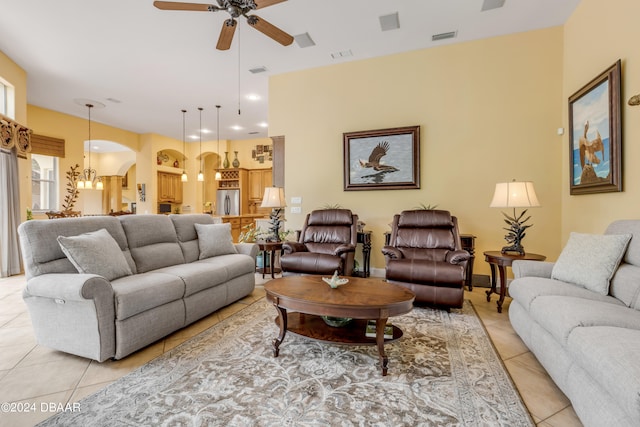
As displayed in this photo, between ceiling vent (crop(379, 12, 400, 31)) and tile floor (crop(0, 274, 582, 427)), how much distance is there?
11.6 ft

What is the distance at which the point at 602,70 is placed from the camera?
3.00 meters

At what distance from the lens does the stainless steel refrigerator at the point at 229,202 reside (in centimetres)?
895

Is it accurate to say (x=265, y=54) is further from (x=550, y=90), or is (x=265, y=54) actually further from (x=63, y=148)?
(x=63, y=148)

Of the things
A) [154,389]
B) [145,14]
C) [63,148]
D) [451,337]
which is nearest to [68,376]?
[154,389]

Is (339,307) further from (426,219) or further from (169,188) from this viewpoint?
(169,188)

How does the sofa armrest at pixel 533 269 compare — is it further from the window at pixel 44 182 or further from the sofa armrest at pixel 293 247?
the window at pixel 44 182

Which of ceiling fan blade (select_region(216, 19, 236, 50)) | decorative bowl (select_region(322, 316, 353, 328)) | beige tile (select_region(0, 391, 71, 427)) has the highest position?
ceiling fan blade (select_region(216, 19, 236, 50))

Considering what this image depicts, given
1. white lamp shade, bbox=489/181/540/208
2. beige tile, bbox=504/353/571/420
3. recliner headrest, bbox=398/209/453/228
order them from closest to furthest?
beige tile, bbox=504/353/571/420 → white lamp shade, bbox=489/181/540/208 → recliner headrest, bbox=398/209/453/228

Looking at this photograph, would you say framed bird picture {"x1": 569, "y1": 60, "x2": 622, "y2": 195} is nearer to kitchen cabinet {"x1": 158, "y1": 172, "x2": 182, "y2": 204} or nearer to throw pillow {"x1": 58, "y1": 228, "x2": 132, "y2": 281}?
throw pillow {"x1": 58, "y1": 228, "x2": 132, "y2": 281}

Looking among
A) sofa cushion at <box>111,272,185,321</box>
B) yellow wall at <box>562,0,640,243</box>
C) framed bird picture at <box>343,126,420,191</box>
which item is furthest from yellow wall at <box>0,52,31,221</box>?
yellow wall at <box>562,0,640,243</box>

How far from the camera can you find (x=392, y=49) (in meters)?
4.39

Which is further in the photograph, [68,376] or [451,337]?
[451,337]

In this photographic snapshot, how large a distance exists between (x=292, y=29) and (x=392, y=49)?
1.53 meters

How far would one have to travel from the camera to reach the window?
263 inches
